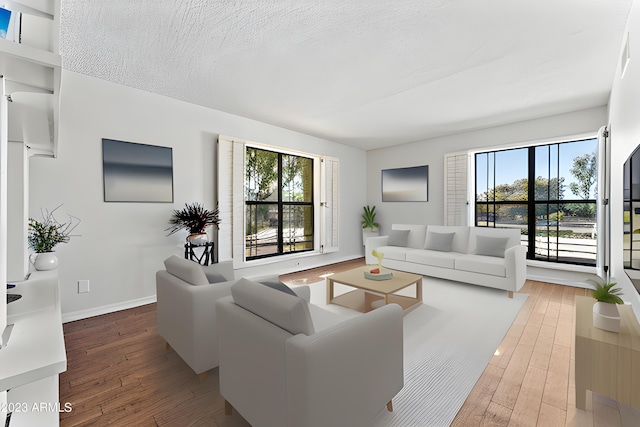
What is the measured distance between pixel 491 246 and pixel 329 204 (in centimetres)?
298

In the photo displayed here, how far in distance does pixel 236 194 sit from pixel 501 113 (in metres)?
4.22

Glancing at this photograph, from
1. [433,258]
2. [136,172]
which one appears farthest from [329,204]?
[136,172]

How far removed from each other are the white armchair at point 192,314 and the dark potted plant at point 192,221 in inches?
56.7

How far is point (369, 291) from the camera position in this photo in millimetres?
3203

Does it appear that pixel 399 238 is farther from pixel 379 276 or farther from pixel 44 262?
pixel 44 262

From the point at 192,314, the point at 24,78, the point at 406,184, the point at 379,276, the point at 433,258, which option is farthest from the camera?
the point at 406,184

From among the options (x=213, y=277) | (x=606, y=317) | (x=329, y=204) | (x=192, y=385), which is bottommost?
(x=192, y=385)

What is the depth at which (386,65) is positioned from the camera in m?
2.88

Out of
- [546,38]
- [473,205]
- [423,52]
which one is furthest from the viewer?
[473,205]

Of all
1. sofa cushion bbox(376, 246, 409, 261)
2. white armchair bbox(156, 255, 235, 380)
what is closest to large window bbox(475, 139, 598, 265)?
sofa cushion bbox(376, 246, 409, 261)

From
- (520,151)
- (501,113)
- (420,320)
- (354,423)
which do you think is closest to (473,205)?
(520,151)

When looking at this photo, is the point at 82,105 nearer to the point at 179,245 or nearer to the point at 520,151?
the point at 179,245

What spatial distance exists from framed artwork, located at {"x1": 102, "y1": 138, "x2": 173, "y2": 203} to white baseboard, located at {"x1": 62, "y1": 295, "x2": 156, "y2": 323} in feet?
4.03

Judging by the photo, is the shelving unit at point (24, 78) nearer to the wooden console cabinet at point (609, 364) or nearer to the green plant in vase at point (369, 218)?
the wooden console cabinet at point (609, 364)
